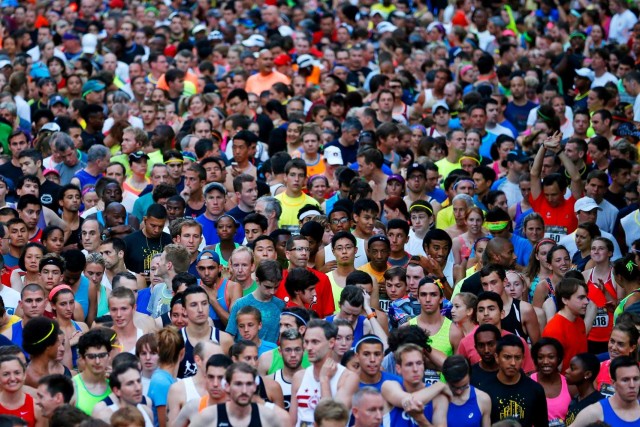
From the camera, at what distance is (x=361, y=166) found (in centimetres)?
1499

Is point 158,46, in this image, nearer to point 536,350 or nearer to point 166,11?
point 166,11

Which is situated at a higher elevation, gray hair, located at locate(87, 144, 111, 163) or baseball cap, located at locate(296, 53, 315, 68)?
gray hair, located at locate(87, 144, 111, 163)

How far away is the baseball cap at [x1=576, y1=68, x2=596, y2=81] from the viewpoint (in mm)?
18938

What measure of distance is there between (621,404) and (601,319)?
2.17m

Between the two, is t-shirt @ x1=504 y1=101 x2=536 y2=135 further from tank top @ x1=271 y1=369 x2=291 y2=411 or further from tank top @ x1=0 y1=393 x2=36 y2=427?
tank top @ x1=0 y1=393 x2=36 y2=427

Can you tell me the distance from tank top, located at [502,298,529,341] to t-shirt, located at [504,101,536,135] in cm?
710

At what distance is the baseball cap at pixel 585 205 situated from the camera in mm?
13992

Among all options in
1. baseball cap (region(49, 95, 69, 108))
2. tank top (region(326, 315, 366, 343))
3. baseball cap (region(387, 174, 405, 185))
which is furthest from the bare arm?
baseball cap (region(49, 95, 69, 108))

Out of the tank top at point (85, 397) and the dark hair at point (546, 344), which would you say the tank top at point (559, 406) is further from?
the tank top at point (85, 397)

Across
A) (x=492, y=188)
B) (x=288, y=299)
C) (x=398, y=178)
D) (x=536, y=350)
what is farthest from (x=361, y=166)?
(x=536, y=350)

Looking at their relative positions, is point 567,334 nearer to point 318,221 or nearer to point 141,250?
point 318,221

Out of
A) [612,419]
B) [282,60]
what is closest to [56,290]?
[612,419]

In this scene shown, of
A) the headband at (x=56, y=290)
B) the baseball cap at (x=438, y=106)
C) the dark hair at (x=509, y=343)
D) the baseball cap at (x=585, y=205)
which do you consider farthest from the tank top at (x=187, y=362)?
the baseball cap at (x=438, y=106)

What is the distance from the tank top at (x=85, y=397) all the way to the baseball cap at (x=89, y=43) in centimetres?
1175
